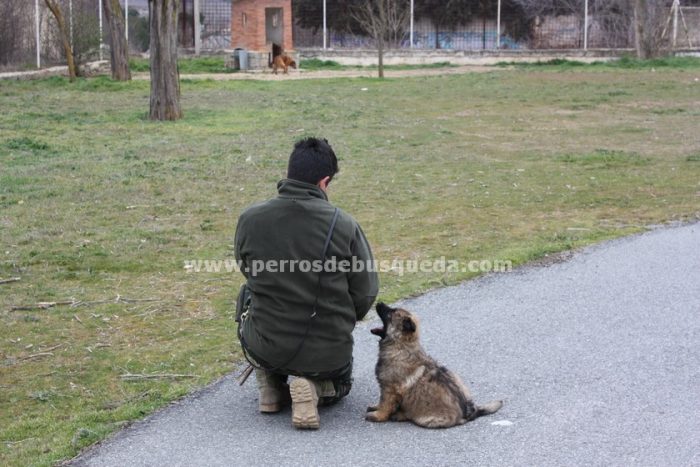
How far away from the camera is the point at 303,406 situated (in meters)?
5.21

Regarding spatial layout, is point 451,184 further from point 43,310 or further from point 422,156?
point 43,310

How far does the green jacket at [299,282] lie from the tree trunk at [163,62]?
51.9ft

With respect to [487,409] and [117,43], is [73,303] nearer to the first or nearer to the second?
[487,409]

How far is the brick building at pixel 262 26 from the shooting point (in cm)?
3934

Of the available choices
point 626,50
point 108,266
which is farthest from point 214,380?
point 626,50

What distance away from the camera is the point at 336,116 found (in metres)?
20.7

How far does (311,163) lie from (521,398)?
5.75 feet

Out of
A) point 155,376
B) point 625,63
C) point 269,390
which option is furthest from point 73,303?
point 625,63

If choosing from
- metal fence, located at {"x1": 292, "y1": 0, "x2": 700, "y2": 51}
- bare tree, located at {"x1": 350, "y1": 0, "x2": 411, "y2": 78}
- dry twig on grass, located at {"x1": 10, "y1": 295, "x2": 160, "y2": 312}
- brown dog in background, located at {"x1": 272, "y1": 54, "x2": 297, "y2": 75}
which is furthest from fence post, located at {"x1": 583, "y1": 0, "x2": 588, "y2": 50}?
dry twig on grass, located at {"x1": 10, "y1": 295, "x2": 160, "y2": 312}

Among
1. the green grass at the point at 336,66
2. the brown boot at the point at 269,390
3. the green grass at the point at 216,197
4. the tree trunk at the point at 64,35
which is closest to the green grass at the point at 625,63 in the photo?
the green grass at the point at 336,66

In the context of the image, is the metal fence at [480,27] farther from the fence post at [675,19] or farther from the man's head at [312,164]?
the man's head at [312,164]

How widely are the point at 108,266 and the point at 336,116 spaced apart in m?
11.9

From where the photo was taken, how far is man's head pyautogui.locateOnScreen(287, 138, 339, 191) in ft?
17.6

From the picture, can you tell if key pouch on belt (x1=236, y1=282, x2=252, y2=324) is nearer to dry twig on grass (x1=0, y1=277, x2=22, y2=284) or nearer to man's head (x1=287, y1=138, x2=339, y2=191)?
man's head (x1=287, y1=138, x2=339, y2=191)
